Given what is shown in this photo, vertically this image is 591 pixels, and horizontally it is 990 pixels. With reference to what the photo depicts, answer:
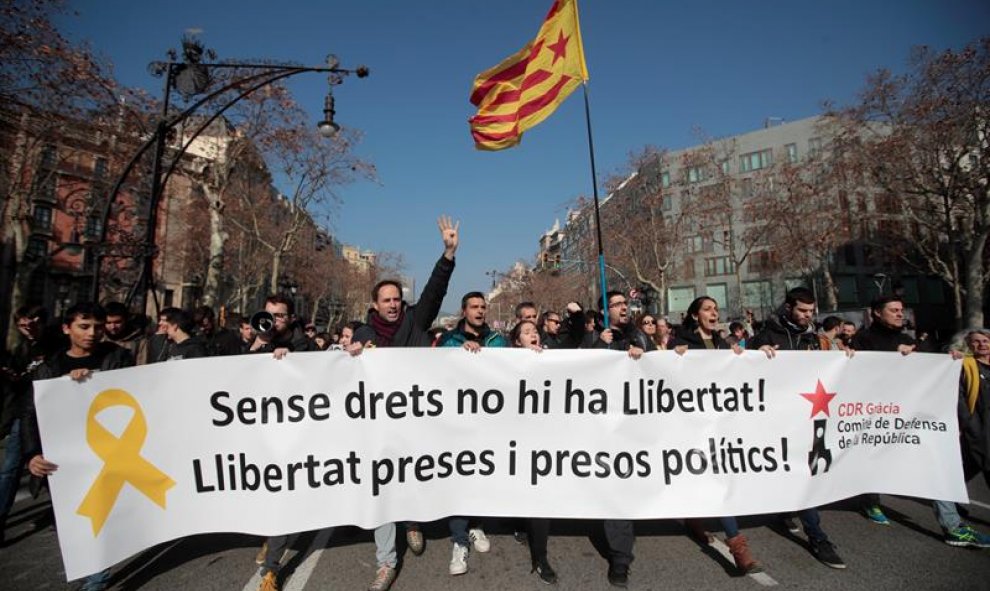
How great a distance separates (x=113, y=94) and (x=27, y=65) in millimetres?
1889

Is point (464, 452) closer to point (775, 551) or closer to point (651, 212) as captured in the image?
point (775, 551)

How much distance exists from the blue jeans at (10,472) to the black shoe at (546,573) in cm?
415

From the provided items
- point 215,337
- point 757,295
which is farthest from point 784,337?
point 757,295

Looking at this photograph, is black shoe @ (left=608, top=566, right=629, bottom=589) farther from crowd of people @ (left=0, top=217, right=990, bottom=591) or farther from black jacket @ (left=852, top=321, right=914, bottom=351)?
black jacket @ (left=852, top=321, right=914, bottom=351)

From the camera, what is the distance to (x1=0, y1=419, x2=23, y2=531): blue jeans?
145 inches

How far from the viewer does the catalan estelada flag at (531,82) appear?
5039mm

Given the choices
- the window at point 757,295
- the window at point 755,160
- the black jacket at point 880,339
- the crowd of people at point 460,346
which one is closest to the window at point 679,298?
the window at point 757,295

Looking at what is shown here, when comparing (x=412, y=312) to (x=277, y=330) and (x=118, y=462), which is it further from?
(x=118, y=462)

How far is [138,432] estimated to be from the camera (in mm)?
2879

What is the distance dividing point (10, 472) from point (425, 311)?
11.9 feet

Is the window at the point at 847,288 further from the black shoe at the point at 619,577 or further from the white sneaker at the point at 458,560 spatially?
the white sneaker at the point at 458,560

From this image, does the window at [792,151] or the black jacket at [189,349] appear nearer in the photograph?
the black jacket at [189,349]

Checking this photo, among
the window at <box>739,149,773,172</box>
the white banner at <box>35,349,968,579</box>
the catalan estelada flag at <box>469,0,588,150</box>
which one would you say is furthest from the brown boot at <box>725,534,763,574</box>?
the window at <box>739,149,773,172</box>

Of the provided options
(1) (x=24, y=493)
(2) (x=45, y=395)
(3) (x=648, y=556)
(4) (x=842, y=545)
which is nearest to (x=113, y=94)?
(1) (x=24, y=493)
